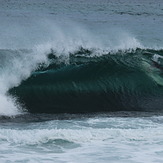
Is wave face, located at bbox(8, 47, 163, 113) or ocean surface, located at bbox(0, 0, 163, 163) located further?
wave face, located at bbox(8, 47, 163, 113)

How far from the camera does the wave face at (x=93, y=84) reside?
41.9 feet

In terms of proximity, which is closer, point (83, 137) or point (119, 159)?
point (119, 159)

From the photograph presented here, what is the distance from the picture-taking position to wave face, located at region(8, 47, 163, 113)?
12773 millimetres

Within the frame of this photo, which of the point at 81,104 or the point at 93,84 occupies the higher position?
the point at 93,84

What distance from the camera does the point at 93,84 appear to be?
46.3ft

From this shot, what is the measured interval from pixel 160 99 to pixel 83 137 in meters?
4.25

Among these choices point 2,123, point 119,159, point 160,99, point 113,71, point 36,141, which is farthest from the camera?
point 113,71

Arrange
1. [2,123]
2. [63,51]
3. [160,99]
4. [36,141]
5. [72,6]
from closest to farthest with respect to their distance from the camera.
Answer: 1. [36,141]
2. [2,123]
3. [160,99]
4. [63,51]
5. [72,6]

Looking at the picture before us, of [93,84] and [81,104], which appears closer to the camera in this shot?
[81,104]

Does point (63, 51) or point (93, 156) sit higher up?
point (63, 51)

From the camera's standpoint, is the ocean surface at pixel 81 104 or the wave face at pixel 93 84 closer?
the ocean surface at pixel 81 104

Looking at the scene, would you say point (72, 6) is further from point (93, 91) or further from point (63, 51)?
point (93, 91)

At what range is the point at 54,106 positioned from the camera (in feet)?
41.2

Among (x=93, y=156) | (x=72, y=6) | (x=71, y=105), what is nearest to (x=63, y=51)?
(x=71, y=105)
